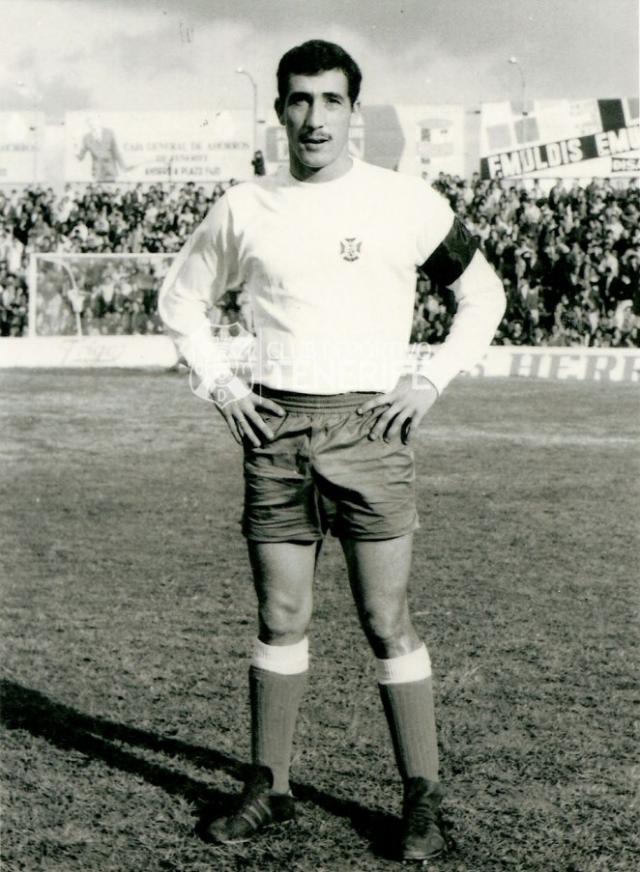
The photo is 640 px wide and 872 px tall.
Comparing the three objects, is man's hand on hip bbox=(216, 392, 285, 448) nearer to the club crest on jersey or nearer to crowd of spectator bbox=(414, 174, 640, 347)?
the club crest on jersey

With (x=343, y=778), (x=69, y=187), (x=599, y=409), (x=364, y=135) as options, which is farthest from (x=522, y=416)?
(x=364, y=135)

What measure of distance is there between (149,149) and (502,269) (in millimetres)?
20483

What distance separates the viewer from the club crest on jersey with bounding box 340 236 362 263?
329 centimetres

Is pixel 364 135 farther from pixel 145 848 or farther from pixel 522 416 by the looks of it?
pixel 145 848

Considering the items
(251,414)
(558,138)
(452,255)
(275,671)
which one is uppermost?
(558,138)

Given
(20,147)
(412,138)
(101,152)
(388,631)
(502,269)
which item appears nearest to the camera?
(388,631)

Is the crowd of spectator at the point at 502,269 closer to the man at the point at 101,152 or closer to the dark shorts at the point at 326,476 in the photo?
the man at the point at 101,152

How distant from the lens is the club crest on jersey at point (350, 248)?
3.29 m

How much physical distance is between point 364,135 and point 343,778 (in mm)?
36871

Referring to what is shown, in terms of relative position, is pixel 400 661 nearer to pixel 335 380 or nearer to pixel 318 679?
pixel 335 380

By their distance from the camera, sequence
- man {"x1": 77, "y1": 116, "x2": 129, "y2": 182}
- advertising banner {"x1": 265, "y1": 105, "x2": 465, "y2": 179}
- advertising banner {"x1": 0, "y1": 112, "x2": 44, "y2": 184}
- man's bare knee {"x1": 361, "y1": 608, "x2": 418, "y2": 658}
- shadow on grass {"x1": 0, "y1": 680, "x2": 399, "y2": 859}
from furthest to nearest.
Result: advertising banner {"x1": 0, "y1": 112, "x2": 44, "y2": 184}, man {"x1": 77, "y1": 116, "x2": 129, "y2": 182}, advertising banner {"x1": 265, "y1": 105, "x2": 465, "y2": 179}, shadow on grass {"x1": 0, "y1": 680, "x2": 399, "y2": 859}, man's bare knee {"x1": 361, "y1": 608, "x2": 418, "y2": 658}

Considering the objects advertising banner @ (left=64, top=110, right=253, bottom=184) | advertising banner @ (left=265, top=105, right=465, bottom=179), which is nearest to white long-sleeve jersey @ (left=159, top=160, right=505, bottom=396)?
advertising banner @ (left=265, top=105, right=465, bottom=179)

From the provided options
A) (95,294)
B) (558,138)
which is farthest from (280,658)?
(558,138)

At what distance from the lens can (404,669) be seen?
3.42 metres
